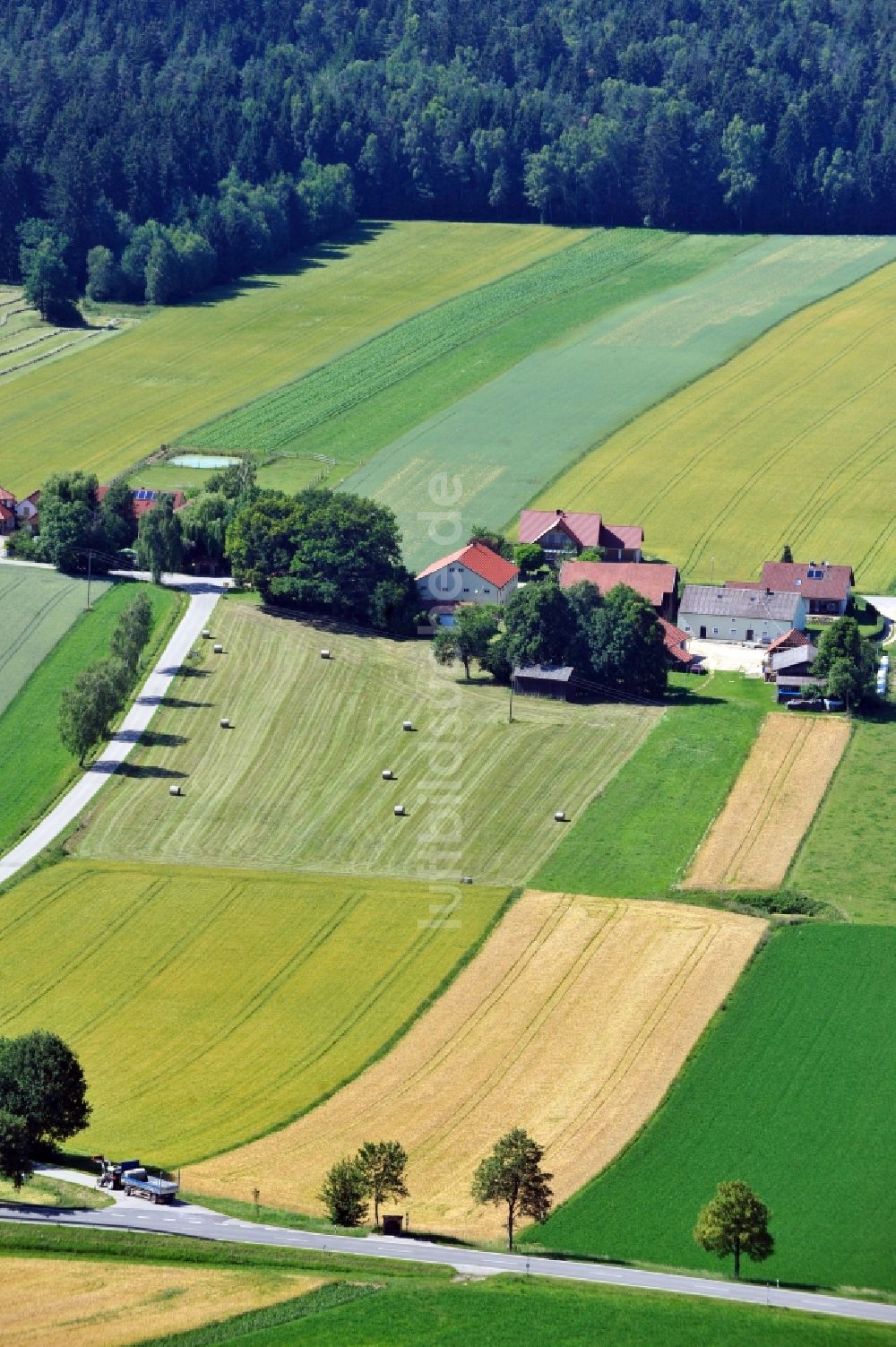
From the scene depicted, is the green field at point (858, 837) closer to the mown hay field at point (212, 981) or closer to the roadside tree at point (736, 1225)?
the mown hay field at point (212, 981)

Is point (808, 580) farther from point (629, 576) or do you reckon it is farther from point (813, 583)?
point (629, 576)

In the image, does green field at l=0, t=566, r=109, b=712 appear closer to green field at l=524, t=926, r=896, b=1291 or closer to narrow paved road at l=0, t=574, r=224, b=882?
narrow paved road at l=0, t=574, r=224, b=882

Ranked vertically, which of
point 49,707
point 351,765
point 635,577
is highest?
point 635,577

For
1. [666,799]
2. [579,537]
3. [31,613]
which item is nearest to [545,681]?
[666,799]

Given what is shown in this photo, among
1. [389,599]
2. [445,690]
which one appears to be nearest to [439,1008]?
[445,690]

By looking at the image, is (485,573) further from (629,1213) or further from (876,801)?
(629,1213)

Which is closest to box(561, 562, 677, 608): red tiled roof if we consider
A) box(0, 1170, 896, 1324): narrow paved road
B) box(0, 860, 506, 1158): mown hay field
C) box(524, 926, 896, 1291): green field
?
box(0, 860, 506, 1158): mown hay field
